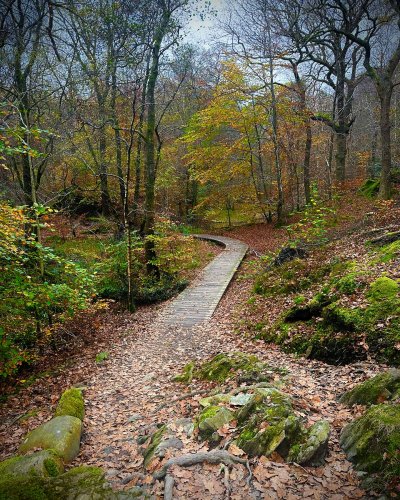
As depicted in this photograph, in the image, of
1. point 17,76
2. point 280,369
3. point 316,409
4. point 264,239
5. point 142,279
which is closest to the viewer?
point 316,409

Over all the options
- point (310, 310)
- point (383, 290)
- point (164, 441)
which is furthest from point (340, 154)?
point (164, 441)

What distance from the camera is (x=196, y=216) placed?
2852 centimetres

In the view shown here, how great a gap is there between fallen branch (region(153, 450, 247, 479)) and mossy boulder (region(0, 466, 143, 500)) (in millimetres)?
291

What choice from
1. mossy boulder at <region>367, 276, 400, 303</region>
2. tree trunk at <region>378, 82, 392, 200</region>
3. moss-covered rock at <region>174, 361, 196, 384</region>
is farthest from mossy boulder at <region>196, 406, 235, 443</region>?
tree trunk at <region>378, 82, 392, 200</region>

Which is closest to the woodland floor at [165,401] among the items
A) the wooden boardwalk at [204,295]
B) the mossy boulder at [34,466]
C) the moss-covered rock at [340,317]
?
the wooden boardwalk at [204,295]

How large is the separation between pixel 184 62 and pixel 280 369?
15626mm

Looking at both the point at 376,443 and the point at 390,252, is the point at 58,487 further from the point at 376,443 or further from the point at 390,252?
the point at 390,252

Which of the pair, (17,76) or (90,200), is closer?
(17,76)

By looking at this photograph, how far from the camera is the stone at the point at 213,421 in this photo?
3748mm

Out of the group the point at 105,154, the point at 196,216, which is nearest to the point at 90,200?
the point at 105,154

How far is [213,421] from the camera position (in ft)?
12.6

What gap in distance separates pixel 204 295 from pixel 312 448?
7.90 metres

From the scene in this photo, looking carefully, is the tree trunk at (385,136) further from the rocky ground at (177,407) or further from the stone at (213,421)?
the stone at (213,421)

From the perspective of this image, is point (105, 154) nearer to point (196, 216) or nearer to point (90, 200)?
point (90, 200)
